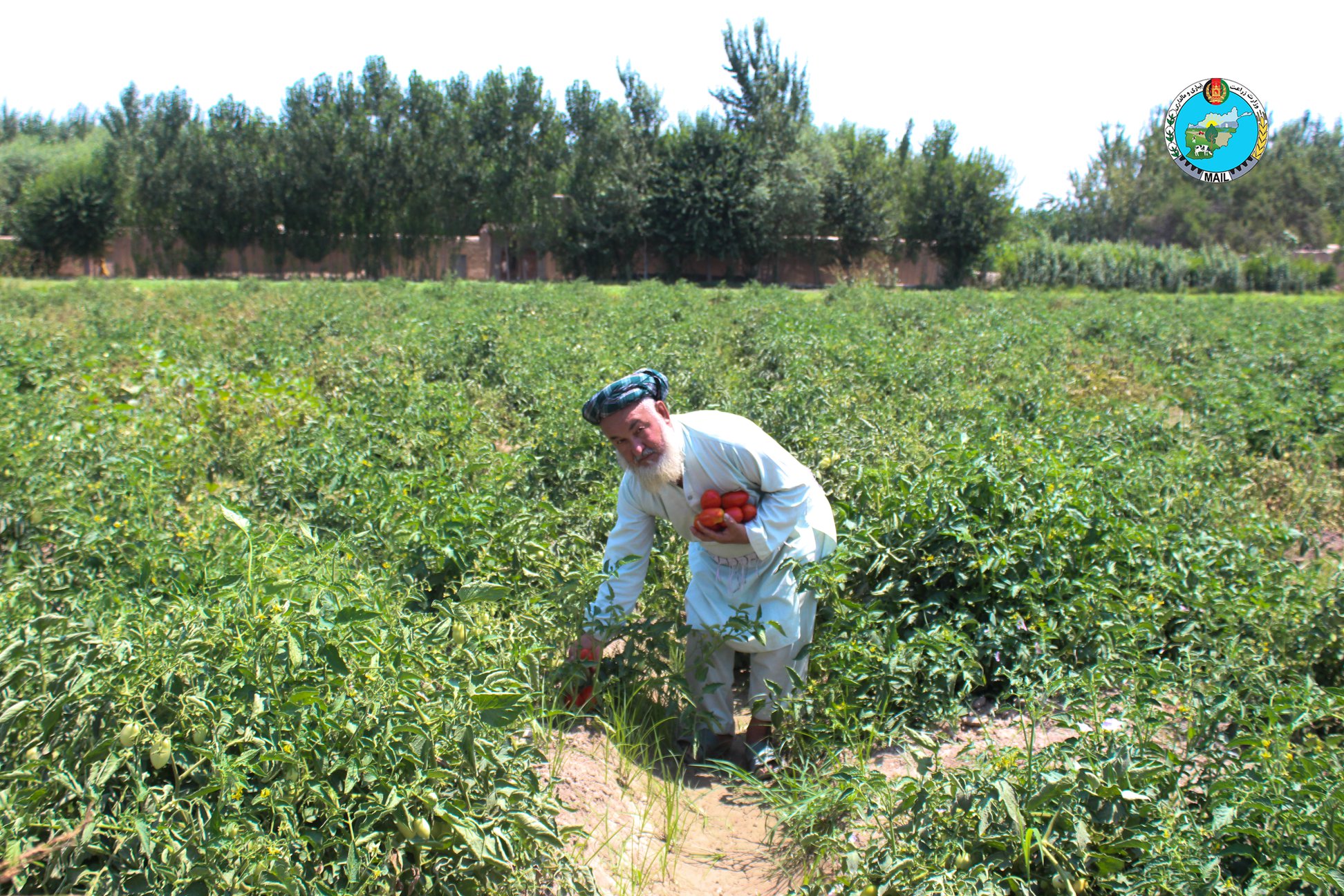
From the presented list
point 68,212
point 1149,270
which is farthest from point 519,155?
point 1149,270

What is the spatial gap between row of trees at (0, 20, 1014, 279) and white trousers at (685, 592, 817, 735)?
124ft

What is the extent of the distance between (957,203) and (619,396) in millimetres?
→ 41265

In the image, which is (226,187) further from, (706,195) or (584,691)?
(584,691)

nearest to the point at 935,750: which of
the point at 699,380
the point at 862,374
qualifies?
the point at 699,380

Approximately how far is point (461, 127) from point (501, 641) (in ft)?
140

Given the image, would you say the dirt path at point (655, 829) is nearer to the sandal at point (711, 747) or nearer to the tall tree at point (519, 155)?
the sandal at point (711, 747)

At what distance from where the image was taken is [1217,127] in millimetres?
6219

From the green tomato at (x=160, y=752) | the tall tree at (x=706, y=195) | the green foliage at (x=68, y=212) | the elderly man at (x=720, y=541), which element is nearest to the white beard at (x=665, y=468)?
the elderly man at (x=720, y=541)

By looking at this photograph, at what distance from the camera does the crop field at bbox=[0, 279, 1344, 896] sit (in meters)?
2.18

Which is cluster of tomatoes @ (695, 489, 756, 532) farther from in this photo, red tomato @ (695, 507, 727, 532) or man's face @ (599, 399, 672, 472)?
man's face @ (599, 399, 672, 472)

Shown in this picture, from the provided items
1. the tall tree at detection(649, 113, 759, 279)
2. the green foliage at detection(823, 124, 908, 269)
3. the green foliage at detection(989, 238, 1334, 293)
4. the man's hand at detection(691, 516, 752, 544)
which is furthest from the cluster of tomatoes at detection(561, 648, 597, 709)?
the green foliage at detection(989, 238, 1334, 293)

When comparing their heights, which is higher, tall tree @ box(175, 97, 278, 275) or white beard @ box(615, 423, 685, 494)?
tall tree @ box(175, 97, 278, 275)

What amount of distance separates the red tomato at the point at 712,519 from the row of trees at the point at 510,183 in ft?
124

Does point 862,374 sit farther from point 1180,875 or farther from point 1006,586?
point 1180,875
